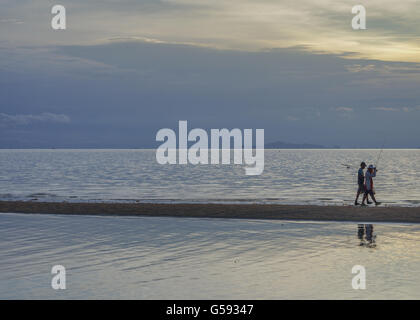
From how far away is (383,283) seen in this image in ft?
34.9

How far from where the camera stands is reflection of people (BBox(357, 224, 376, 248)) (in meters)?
15.5

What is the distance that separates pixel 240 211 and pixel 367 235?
806cm

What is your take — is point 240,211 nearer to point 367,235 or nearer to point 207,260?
point 367,235

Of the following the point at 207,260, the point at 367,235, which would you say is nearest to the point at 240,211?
the point at 367,235

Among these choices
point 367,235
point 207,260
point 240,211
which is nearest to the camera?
point 207,260

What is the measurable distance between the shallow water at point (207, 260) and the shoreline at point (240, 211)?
1.96m

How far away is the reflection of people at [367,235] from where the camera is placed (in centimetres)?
1548

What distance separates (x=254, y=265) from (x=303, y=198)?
24.8m

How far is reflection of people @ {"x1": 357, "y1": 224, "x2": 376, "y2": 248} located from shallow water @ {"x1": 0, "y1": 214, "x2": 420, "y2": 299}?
0.12m

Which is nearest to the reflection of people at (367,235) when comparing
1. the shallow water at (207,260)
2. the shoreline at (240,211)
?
the shallow water at (207,260)

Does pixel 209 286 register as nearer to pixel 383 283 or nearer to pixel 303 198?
pixel 383 283

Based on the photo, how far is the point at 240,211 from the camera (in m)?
24.4

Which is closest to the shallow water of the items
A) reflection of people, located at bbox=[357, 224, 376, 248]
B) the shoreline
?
reflection of people, located at bbox=[357, 224, 376, 248]
